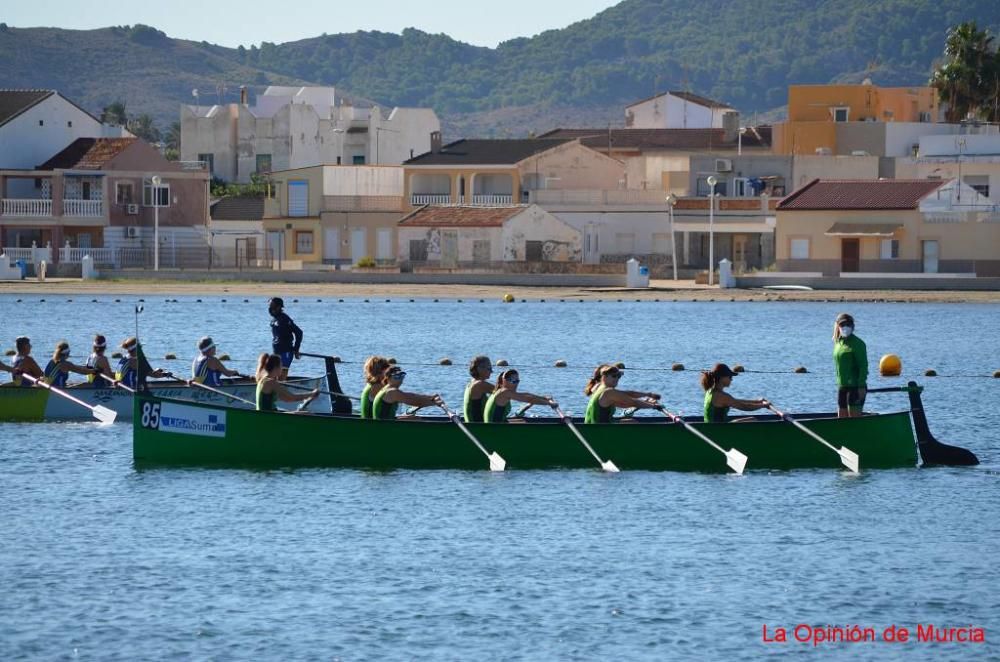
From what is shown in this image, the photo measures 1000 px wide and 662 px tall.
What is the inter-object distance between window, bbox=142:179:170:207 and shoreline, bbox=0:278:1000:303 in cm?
986

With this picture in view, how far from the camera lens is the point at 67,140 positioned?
8756cm

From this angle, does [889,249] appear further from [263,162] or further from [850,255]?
[263,162]

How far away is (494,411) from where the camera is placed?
84.4 ft

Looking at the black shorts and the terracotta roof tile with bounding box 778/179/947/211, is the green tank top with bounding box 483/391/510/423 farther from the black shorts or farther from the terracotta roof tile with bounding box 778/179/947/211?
the terracotta roof tile with bounding box 778/179/947/211

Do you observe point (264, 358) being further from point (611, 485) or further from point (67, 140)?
point (67, 140)

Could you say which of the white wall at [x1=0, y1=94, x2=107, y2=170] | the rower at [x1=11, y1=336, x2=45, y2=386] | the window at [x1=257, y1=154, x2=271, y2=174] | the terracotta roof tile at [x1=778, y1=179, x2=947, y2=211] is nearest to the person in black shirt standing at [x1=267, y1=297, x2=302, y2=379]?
the rower at [x1=11, y1=336, x2=45, y2=386]

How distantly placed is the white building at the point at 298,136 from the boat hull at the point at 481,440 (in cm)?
8669

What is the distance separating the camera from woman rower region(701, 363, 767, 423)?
25219 millimetres

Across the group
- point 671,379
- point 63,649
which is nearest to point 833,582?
point 63,649

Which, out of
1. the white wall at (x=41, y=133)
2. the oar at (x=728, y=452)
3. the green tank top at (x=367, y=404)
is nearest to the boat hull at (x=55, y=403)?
the green tank top at (x=367, y=404)

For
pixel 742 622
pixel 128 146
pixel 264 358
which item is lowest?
pixel 742 622

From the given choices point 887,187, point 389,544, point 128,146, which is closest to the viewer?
point 389,544

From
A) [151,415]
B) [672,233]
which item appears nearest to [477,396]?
[151,415]

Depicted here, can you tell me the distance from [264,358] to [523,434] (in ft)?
13.7
